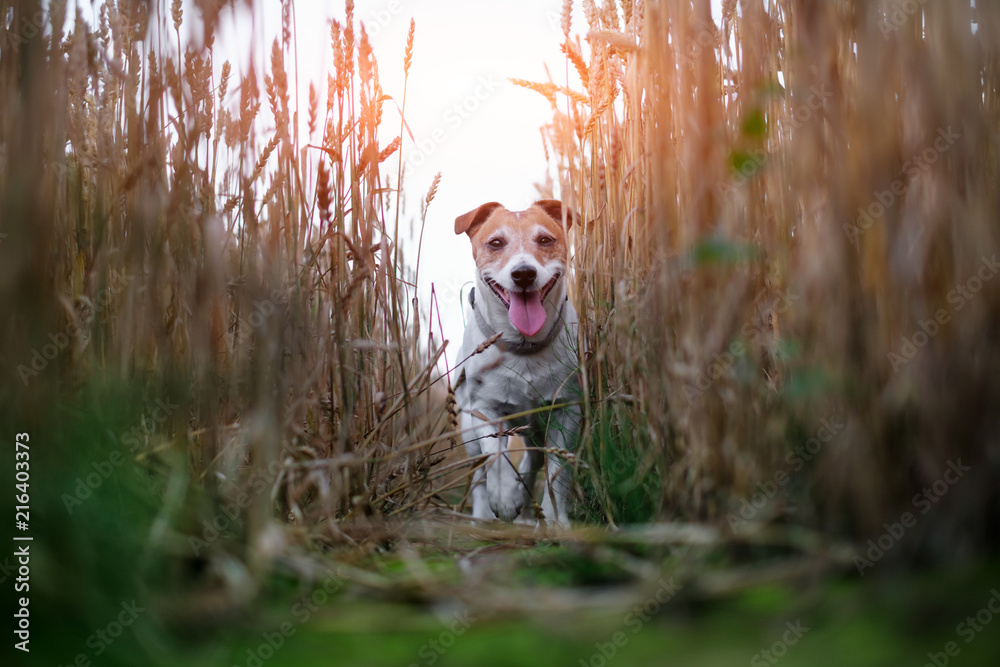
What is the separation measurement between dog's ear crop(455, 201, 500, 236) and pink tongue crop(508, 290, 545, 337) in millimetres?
645

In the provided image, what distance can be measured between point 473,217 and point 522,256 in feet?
1.89

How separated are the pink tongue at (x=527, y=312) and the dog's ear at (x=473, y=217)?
2.12 ft

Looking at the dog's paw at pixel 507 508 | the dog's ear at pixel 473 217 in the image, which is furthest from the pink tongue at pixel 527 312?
the dog's paw at pixel 507 508

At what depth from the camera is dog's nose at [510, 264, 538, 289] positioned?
330cm

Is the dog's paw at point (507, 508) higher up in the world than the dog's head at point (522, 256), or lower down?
lower down

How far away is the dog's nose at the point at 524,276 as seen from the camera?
3299 millimetres

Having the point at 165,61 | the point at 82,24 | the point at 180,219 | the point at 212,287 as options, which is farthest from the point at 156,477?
the point at 82,24

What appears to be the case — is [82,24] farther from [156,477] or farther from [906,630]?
[906,630]

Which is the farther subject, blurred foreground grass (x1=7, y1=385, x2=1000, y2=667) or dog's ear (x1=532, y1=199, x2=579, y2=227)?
dog's ear (x1=532, y1=199, x2=579, y2=227)

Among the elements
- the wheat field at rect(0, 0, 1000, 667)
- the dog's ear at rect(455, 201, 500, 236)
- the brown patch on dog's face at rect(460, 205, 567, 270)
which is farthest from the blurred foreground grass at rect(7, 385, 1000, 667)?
the dog's ear at rect(455, 201, 500, 236)

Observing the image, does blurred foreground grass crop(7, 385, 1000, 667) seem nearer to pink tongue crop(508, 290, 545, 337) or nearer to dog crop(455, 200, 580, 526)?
dog crop(455, 200, 580, 526)

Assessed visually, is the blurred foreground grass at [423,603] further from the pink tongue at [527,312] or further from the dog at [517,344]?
the pink tongue at [527,312]

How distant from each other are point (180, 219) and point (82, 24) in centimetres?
46

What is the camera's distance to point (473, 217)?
12.6ft
